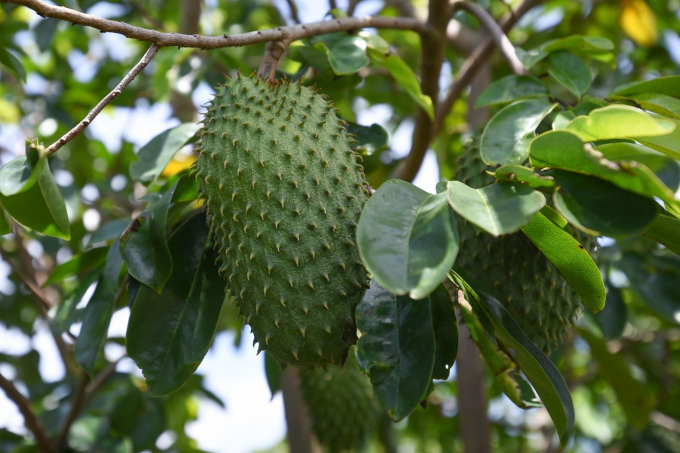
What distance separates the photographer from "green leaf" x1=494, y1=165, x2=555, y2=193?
45.8 inches

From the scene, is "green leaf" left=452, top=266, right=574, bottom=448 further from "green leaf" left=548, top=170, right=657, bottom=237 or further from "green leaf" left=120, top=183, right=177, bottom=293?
"green leaf" left=120, top=183, right=177, bottom=293

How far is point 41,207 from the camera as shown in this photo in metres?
1.37

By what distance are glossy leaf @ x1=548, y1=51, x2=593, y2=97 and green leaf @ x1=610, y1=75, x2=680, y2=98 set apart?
0.18 m

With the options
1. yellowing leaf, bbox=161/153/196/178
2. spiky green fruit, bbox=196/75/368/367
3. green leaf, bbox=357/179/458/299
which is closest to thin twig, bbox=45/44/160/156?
spiky green fruit, bbox=196/75/368/367

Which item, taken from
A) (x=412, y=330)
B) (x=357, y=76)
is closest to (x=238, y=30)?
(x=357, y=76)

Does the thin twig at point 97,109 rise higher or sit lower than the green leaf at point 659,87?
higher

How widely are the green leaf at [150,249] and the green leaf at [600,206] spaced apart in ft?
3.05

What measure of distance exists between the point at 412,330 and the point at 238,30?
2493 mm

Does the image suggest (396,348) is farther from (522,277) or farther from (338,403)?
(338,403)

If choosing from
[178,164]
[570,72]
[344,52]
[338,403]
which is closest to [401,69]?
[344,52]

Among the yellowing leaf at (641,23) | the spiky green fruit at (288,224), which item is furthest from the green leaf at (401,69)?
the yellowing leaf at (641,23)

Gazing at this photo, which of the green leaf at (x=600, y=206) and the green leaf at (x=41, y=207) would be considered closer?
the green leaf at (x=600, y=206)

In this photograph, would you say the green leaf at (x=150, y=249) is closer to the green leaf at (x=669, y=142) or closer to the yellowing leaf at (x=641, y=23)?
the green leaf at (x=669, y=142)

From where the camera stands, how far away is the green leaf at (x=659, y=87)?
1635 mm
